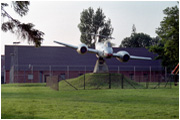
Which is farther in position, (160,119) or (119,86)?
(119,86)

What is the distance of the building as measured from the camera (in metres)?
46.8

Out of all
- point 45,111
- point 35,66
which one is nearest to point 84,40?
point 35,66

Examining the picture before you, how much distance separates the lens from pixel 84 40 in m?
Answer: 34.4

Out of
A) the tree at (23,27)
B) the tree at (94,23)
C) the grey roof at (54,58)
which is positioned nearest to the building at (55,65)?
the grey roof at (54,58)

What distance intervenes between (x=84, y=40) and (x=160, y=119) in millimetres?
26132

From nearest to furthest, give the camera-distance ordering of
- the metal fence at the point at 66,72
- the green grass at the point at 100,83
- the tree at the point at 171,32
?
the green grass at the point at 100,83 < the tree at the point at 171,32 < the metal fence at the point at 66,72

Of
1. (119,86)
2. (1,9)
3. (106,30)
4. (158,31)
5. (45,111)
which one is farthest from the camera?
(158,31)

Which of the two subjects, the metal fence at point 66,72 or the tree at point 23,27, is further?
the metal fence at point 66,72

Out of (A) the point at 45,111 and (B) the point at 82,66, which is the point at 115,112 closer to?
(A) the point at 45,111

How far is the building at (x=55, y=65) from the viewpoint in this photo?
46812 mm

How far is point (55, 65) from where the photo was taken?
162 feet

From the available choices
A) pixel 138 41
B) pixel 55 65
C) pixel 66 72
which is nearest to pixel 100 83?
pixel 138 41

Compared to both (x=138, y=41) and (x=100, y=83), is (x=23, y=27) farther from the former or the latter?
(x=138, y=41)

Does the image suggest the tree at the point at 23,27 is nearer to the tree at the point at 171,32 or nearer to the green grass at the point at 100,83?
the green grass at the point at 100,83
